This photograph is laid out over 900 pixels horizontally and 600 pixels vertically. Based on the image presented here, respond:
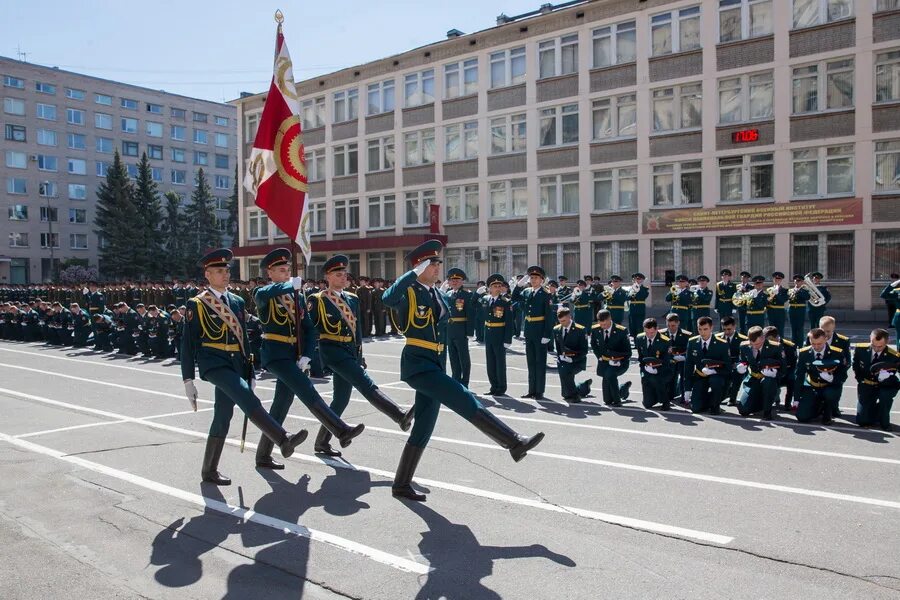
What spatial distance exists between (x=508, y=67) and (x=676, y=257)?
37.0 feet

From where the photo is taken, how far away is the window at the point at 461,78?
35531mm

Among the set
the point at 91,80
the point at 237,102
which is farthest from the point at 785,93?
the point at 91,80

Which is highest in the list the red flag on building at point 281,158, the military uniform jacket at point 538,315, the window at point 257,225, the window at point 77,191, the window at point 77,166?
the window at point 77,166

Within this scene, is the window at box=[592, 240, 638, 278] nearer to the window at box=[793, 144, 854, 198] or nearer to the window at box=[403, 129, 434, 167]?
the window at box=[793, 144, 854, 198]

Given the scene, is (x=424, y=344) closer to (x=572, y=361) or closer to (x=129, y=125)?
(x=572, y=361)

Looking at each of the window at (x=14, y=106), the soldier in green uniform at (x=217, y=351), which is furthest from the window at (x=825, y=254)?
the window at (x=14, y=106)

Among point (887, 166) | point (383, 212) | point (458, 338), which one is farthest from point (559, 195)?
point (458, 338)

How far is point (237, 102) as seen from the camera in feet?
151

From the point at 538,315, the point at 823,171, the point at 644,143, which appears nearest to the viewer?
the point at 538,315

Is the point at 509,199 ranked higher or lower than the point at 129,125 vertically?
lower

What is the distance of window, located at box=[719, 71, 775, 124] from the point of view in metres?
27.7

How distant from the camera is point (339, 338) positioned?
811cm

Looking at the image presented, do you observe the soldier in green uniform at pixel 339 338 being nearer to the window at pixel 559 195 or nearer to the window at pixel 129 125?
the window at pixel 559 195

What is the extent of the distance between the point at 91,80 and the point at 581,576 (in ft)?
257
